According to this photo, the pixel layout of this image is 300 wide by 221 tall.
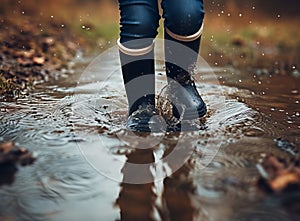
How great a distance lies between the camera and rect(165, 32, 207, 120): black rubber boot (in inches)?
67.0

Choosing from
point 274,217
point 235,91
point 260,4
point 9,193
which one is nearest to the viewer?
point 274,217

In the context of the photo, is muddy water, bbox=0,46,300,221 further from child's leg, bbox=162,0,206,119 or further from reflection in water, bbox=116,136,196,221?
child's leg, bbox=162,0,206,119

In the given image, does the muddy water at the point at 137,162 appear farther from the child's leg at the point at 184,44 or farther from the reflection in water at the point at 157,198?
the child's leg at the point at 184,44

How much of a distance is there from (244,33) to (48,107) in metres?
3.55

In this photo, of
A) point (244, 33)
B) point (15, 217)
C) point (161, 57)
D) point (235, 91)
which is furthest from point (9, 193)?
point (244, 33)

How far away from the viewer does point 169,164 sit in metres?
1.28

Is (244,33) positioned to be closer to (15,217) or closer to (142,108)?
(142,108)

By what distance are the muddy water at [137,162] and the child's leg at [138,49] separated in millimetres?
130

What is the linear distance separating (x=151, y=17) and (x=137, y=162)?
61 centimetres

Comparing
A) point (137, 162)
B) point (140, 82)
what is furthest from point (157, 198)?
point (140, 82)

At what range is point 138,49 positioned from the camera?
5.39 ft

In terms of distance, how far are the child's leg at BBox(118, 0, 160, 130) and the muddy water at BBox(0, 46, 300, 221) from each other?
0.13m

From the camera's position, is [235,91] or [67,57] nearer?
[235,91]

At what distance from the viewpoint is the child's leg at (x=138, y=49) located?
159cm
